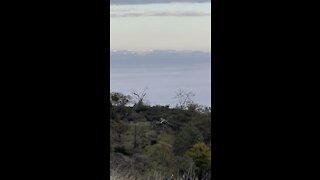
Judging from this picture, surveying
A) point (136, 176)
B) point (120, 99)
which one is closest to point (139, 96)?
point (120, 99)

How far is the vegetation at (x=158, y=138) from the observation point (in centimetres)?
360

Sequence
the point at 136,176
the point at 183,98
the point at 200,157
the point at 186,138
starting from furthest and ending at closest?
the point at 136,176 → the point at 186,138 → the point at 183,98 → the point at 200,157

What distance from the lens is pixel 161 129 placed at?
3.86 m

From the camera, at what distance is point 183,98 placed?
3.58 meters

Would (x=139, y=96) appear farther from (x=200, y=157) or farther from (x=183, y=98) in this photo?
(x=200, y=157)

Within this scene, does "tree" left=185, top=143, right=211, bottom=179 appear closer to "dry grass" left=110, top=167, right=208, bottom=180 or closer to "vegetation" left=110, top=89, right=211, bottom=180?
"vegetation" left=110, top=89, right=211, bottom=180

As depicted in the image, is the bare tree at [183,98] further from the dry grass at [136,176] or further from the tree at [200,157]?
the dry grass at [136,176]

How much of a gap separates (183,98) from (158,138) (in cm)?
51

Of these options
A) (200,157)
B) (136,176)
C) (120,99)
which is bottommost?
(136,176)

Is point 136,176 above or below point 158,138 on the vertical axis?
below
